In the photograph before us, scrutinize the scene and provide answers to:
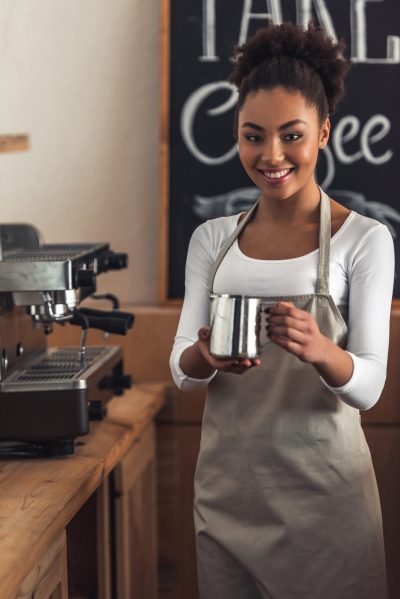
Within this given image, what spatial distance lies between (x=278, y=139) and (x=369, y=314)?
0.27m

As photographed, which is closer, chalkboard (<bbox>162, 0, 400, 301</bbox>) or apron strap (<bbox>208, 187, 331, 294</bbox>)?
apron strap (<bbox>208, 187, 331, 294</bbox>)

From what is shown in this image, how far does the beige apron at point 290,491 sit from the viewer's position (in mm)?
1337

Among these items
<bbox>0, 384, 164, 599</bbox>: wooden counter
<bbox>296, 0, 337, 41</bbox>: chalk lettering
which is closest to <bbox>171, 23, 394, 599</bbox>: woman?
<bbox>0, 384, 164, 599</bbox>: wooden counter

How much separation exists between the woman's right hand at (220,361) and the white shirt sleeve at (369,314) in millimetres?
132

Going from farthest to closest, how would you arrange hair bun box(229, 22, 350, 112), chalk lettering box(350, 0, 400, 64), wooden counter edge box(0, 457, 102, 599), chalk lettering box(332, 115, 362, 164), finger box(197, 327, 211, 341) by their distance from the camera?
chalk lettering box(332, 115, 362, 164) < chalk lettering box(350, 0, 400, 64) < hair bun box(229, 22, 350, 112) < finger box(197, 327, 211, 341) < wooden counter edge box(0, 457, 102, 599)

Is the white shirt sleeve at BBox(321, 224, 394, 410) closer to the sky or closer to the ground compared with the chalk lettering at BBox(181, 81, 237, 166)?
closer to the ground

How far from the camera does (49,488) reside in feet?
4.64

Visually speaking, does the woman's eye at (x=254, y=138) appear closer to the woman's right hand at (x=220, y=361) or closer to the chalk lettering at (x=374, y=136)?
the woman's right hand at (x=220, y=361)

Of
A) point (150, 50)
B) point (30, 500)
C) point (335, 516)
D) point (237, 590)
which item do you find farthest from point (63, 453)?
point (150, 50)

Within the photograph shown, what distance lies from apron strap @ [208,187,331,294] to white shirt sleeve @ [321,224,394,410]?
0.04 m

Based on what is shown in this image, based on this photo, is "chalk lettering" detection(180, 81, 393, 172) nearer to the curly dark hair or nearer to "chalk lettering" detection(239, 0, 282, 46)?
"chalk lettering" detection(239, 0, 282, 46)

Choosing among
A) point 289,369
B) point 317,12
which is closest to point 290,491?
point 289,369

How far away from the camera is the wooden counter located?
3.72 feet

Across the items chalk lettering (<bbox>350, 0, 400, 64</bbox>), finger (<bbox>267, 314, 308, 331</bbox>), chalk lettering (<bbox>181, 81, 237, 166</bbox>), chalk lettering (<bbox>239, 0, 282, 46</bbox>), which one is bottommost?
finger (<bbox>267, 314, 308, 331</bbox>)
